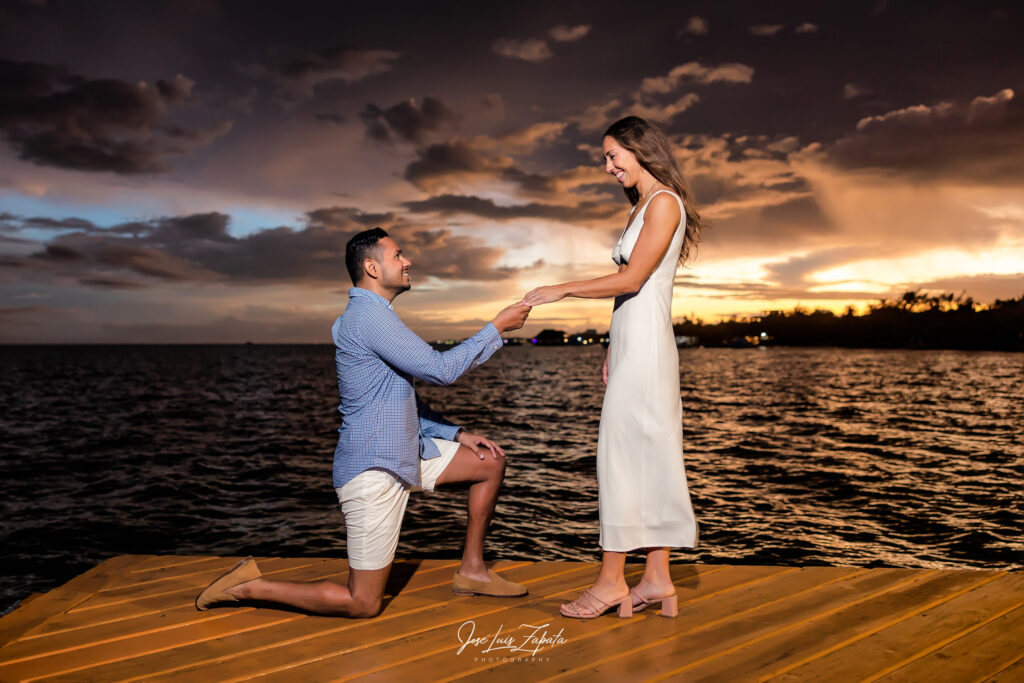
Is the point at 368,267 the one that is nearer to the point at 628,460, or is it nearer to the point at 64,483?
the point at 628,460

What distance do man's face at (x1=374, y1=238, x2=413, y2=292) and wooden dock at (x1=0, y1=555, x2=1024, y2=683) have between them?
1.83 m

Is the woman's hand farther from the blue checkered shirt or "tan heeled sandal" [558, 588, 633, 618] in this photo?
"tan heeled sandal" [558, 588, 633, 618]

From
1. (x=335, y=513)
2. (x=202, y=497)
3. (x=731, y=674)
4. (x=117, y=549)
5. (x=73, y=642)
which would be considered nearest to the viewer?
(x=731, y=674)

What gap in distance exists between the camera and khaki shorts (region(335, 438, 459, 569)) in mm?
3533

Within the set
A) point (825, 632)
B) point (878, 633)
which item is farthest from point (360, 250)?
point (878, 633)

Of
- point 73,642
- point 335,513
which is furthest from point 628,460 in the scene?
point 335,513

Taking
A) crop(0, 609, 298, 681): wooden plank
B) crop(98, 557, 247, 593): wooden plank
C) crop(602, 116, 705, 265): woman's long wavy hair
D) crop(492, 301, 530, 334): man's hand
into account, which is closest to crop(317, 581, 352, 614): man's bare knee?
crop(0, 609, 298, 681): wooden plank

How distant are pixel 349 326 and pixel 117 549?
9.76 meters

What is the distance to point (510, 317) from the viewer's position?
3586 mm

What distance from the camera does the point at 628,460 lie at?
358cm

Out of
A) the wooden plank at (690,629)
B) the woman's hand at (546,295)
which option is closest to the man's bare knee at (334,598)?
the wooden plank at (690,629)

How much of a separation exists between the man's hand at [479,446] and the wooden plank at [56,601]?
2.41 metres

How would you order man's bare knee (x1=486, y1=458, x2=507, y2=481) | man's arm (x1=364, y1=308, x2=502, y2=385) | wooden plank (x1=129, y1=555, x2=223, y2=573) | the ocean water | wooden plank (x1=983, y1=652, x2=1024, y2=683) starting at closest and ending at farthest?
wooden plank (x1=983, y1=652, x2=1024, y2=683)
man's arm (x1=364, y1=308, x2=502, y2=385)
man's bare knee (x1=486, y1=458, x2=507, y2=481)
wooden plank (x1=129, y1=555, x2=223, y2=573)
the ocean water

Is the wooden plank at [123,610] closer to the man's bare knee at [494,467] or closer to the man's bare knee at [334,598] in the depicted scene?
the man's bare knee at [334,598]
